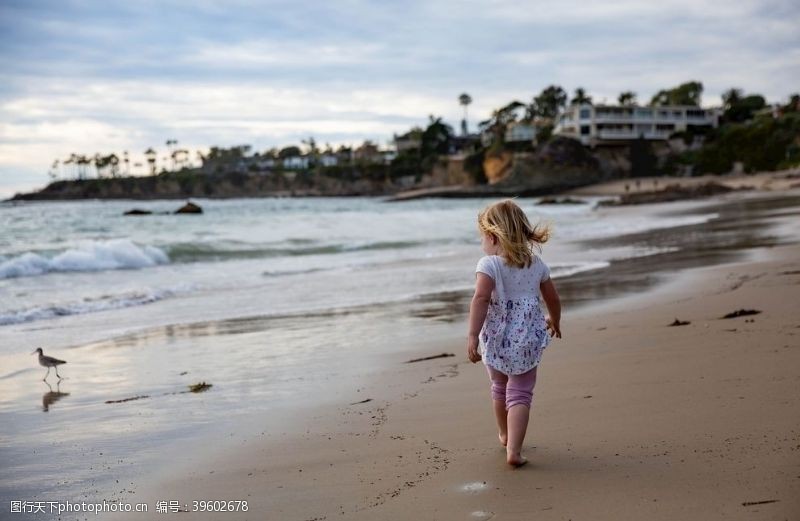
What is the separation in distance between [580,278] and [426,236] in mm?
16125

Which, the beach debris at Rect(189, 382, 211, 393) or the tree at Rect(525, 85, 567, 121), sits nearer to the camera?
the beach debris at Rect(189, 382, 211, 393)

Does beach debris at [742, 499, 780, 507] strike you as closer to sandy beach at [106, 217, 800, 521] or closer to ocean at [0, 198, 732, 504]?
sandy beach at [106, 217, 800, 521]

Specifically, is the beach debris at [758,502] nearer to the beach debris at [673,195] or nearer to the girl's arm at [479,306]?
the girl's arm at [479,306]

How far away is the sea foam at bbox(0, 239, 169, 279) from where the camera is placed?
1695cm

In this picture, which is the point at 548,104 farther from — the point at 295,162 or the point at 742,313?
the point at 742,313

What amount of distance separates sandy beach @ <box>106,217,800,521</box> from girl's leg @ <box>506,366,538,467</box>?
8 centimetres

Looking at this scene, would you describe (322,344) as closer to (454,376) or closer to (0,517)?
(454,376)

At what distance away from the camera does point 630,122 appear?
10419 cm

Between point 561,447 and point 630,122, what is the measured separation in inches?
4222

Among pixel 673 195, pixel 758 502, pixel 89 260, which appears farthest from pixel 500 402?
pixel 673 195

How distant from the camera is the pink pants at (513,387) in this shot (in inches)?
144

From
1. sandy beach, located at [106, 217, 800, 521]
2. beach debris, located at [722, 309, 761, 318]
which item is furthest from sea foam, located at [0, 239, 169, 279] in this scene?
beach debris, located at [722, 309, 761, 318]

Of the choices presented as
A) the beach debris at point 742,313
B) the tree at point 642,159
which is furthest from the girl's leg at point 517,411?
the tree at point 642,159

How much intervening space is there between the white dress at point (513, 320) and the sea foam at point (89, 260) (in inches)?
609
